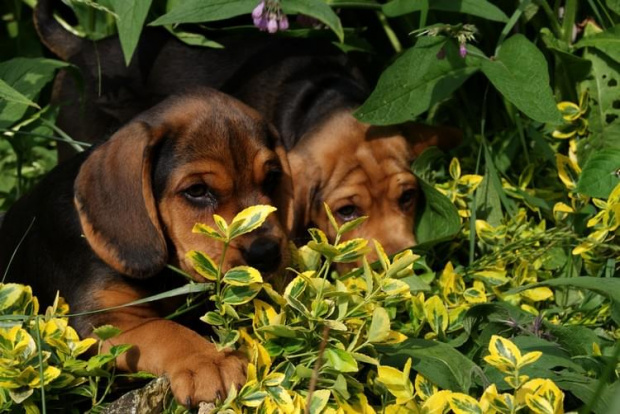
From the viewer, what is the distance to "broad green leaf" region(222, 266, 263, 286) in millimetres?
2916

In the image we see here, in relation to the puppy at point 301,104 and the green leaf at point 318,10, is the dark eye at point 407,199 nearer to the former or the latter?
the puppy at point 301,104

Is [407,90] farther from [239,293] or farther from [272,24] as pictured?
[239,293]

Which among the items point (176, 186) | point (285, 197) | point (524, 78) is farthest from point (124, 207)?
point (524, 78)

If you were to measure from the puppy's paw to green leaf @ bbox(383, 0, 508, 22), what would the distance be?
1.86 meters

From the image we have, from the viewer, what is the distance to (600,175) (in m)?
3.88

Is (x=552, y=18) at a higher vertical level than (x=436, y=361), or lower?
higher

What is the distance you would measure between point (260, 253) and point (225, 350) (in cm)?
51

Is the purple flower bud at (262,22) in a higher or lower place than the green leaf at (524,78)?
higher

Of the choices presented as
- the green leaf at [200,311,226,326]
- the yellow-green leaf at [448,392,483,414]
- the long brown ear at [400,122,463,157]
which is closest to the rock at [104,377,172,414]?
the green leaf at [200,311,226,326]

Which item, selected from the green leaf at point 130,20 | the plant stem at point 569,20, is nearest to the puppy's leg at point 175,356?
the green leaf at point 130,20

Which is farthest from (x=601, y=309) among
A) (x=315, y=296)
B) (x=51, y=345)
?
(x=51, y=345)

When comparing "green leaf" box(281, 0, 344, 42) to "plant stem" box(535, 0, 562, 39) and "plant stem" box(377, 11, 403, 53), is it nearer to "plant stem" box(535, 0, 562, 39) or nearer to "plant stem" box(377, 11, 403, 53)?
"plant stem" box(535, 0, 562, 39)

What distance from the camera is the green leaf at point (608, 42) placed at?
4359 mm

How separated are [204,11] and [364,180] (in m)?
1.14
